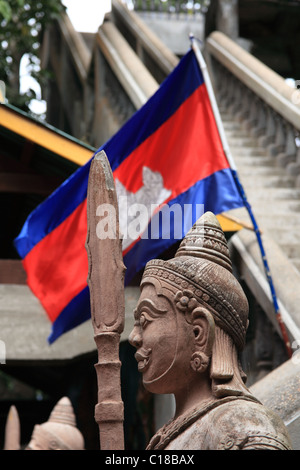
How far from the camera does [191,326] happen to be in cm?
448

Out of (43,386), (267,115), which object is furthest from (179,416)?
(43,386)

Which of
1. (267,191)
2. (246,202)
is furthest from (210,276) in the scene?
(267,191)

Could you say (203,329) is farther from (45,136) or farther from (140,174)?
(45,136)

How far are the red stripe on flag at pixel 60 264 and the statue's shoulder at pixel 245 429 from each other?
491cm

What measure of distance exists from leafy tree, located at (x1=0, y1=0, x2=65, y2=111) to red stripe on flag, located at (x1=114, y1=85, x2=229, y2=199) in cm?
→ 654

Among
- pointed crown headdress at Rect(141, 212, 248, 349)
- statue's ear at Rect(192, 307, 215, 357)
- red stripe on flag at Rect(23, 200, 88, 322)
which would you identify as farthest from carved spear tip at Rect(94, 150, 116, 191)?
red stripe on flag at Rect(23, 200, 88, 322)

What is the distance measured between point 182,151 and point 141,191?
0.56 meters

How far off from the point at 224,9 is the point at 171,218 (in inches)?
394

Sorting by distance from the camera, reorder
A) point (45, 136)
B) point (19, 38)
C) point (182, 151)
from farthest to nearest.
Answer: point (19, 38), point (45, 136), point (182, 151)

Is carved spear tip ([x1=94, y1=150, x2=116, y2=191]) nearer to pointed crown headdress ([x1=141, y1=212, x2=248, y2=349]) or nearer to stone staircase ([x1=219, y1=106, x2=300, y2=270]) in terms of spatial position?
pointed crown headdress ([x1=141, y1=212, x2=248, y2=349])

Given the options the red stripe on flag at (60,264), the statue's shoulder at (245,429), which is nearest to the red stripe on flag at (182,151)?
the red stripe on flag at (60,264)

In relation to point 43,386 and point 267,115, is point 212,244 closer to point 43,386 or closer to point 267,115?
point 267,115

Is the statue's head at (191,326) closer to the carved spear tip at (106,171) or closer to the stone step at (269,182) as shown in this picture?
the carved spear tip at (106,171)
